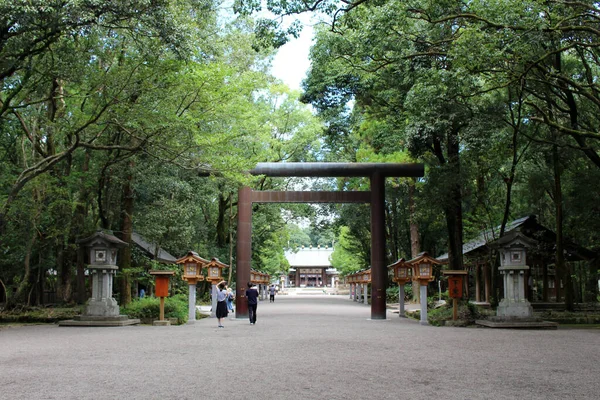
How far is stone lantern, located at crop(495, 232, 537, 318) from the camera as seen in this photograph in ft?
50.3

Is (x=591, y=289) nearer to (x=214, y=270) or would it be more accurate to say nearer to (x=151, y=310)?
(x=214, y=270)

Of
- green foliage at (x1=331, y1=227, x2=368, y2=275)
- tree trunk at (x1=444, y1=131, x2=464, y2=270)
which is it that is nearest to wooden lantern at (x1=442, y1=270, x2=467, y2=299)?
tree trunk at (x1=444, y1=131, x2=464, y2=270)

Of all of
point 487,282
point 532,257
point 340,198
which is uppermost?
point 340,198

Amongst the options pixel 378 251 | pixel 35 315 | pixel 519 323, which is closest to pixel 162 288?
pixel 35 315

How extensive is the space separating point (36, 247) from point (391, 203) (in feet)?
65.1

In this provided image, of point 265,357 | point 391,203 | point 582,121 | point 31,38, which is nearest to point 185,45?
point 31,38

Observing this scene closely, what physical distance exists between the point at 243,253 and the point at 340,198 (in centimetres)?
404

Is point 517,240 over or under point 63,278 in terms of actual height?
over

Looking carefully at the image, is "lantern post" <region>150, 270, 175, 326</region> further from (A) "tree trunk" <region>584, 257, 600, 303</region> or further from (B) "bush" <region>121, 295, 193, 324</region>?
(A) "tree trunk" <region>584, 257, 600, 303</region>

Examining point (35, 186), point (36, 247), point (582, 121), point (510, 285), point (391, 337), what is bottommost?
point (391, 337)

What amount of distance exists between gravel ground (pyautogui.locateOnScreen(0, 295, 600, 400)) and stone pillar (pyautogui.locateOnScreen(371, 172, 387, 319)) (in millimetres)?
5350

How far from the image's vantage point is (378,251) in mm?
18906

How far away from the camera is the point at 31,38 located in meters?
12.3

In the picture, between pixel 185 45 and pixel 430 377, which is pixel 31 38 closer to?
pixel 185 45
